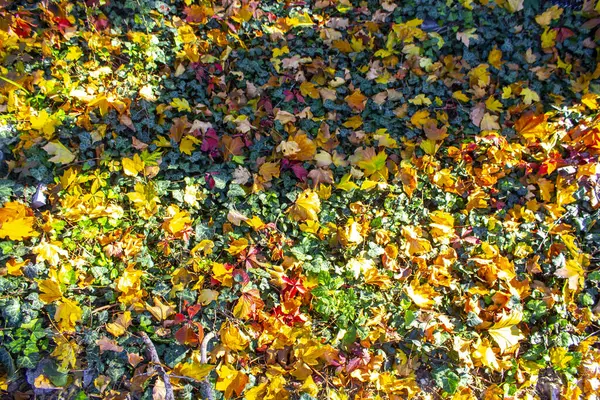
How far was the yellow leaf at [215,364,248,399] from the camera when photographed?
1965 mm

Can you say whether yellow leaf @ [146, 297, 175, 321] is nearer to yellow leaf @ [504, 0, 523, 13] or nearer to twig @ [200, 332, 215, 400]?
twig @ [200, 332, 215, 400]

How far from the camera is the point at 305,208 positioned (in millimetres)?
2467

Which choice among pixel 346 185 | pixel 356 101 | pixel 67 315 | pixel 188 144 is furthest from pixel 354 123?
pixel 67 315

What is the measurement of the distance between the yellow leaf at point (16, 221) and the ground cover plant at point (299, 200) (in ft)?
0.03

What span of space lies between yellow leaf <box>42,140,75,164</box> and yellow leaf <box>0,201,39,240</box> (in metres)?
0.31

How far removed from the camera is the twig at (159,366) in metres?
1.91

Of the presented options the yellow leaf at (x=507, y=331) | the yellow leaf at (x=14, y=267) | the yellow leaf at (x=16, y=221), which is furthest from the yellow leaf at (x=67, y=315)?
the yellow leaf at (x=507, y=331)

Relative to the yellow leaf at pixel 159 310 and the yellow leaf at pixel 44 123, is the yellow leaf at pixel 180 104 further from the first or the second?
the yellow leaf at pixel 159 310

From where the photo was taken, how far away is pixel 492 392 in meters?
2.15

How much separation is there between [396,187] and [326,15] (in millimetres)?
1592

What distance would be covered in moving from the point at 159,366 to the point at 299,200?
1113 millimetres

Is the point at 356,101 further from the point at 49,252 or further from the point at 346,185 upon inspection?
the point at 49,252

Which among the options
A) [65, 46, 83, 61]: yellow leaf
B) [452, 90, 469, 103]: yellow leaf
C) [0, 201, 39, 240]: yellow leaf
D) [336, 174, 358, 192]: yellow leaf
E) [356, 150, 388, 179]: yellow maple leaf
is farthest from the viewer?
[452, 90, 469, 103]: yellow leaf

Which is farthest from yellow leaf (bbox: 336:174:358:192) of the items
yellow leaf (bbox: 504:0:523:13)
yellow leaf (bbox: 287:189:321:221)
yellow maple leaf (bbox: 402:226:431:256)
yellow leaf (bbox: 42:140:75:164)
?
yellow leaf (bbox: 504:0:523:13)
